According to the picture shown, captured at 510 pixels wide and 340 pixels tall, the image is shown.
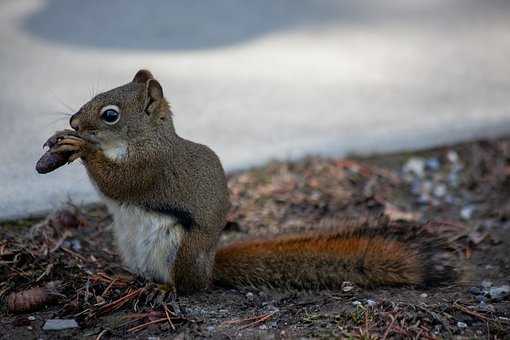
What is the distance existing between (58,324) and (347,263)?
870mm

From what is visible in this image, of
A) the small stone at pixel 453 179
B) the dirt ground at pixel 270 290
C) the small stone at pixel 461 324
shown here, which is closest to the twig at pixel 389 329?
the dirt ground at pixel 270 290

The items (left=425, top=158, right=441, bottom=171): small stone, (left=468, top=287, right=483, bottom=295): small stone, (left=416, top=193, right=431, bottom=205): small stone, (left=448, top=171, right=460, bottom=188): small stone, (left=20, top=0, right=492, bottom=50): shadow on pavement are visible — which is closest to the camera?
(left=468, top=287, right=483, bottom=295): small stone

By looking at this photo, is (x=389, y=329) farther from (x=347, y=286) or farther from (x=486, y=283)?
(x=486, y=283)

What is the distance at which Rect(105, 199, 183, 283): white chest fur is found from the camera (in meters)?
2.27

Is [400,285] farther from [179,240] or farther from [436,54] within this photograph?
[436,54]

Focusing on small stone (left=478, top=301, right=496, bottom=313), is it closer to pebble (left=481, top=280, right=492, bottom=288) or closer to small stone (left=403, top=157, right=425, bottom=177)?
pebble (left=481, top=280, right=492, bottom=288)

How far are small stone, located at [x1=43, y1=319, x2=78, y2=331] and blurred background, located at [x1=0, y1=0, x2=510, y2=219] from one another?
0.79 metres

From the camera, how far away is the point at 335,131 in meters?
3.72

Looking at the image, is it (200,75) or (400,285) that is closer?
(400,285)

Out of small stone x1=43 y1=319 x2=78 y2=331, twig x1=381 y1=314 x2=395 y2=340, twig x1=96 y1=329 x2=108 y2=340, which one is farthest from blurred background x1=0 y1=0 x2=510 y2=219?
twig x1=381 y1=314 x2=395 y2=340

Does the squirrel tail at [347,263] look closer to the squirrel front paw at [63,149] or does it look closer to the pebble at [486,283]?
the pebble at [486,283]

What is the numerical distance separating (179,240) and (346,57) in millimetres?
2420

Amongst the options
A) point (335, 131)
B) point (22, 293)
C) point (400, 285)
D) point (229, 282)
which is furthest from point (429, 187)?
point (22, 293)

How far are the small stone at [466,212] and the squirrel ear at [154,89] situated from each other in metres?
1.45
